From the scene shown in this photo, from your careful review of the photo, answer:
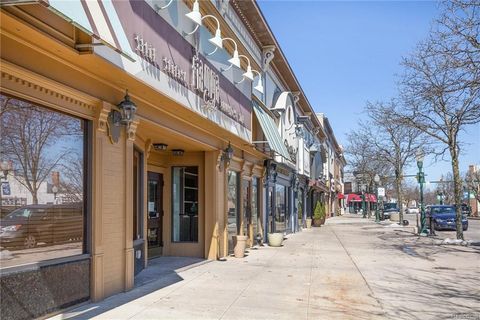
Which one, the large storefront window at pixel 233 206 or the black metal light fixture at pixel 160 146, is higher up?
the black metal light fixture at pixel 160 146

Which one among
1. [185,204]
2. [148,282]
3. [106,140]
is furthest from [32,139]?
[185,204]

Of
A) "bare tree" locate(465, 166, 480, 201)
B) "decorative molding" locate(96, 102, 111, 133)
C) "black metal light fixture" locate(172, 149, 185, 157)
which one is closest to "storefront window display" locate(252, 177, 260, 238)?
"black metal light fixture" locate(172, 149, 185, 157)

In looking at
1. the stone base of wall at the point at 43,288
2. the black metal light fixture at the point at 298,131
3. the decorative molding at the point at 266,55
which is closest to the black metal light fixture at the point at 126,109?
the stone base of wall at the point at 43,288

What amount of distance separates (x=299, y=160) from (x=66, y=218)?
2264 cm

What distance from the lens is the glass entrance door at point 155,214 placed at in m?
13.5

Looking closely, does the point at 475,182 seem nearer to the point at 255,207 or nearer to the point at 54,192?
the point at 255,207

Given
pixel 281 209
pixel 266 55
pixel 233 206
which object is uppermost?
pixel 266 55

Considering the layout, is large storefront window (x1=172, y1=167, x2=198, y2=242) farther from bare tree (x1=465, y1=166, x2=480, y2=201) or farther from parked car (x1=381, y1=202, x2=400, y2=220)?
bare tree (x1=465, y1=166, x2=480, y2=201)

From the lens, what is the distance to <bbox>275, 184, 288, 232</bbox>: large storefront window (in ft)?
76.5

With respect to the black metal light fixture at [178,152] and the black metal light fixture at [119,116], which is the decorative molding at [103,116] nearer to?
the black metal light fixture at [119,116]

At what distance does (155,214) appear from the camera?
13867 millimetres

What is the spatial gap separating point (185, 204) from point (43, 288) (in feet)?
26.4

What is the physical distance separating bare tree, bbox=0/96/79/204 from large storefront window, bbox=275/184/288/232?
16.6 meters

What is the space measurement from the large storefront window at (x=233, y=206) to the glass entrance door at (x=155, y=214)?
2.15 m
